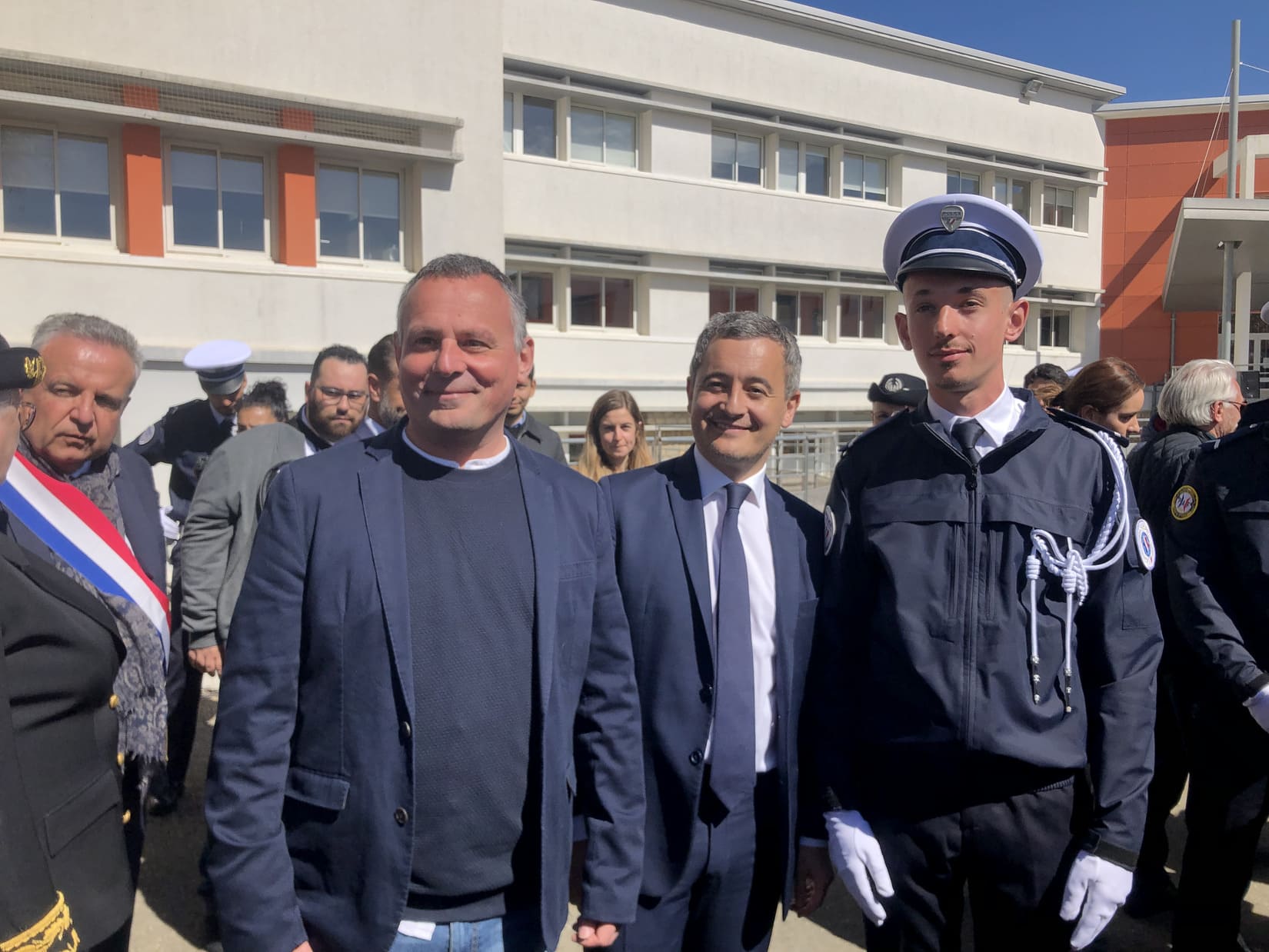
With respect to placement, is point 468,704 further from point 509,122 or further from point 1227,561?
point 509,122

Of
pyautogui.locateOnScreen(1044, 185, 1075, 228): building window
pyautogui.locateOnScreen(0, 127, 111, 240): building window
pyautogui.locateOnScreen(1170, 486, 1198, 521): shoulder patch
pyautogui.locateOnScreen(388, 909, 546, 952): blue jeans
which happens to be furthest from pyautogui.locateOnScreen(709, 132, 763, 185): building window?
pyautogui.locateOnScreen(388, 909, 546, 952): blue jeans

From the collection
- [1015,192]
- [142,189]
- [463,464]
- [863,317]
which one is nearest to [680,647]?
[463,464]

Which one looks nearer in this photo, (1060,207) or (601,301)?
(601,301)

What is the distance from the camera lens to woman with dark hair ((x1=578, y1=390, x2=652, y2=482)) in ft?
16.8

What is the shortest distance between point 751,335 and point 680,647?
815mm

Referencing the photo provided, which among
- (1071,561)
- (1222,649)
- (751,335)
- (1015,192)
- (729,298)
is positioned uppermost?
(1015,192)

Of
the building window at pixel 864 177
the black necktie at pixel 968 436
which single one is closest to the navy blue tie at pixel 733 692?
the black necktie at pixel 968 436

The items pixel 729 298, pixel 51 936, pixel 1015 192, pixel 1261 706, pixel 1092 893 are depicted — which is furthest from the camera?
pixel 1015 192

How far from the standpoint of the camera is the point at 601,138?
59.1ft

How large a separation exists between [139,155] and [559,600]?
1380 cm

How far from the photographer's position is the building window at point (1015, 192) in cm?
2338

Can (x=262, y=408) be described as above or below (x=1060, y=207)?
below

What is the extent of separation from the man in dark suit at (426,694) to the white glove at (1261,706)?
198cm

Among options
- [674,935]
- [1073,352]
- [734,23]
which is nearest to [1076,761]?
[674,935]
